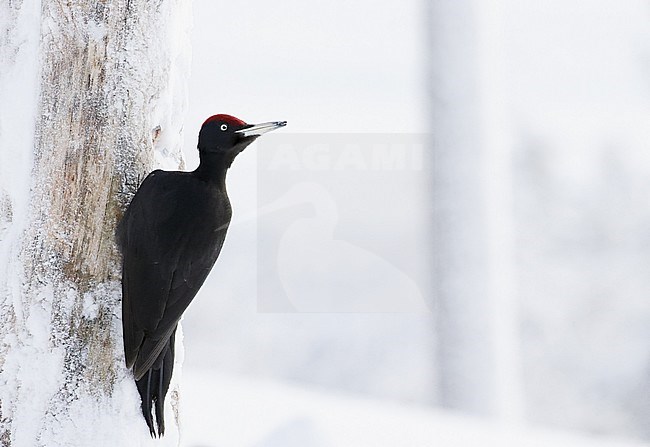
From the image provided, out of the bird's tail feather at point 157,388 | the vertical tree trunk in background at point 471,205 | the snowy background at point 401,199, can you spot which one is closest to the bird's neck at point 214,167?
the bird's tail feather at point 157,388

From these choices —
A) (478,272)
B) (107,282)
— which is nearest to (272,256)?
(478,272)

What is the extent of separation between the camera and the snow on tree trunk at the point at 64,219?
786 millimetres

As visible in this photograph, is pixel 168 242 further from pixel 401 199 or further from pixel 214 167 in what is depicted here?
pixel 401 199

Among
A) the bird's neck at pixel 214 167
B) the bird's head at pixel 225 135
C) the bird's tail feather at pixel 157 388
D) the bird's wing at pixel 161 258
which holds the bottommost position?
the bird's tail feather at pixel 157 388

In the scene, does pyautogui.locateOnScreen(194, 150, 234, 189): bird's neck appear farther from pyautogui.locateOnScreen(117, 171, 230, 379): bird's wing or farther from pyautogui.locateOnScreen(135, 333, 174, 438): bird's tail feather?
pyautogui.locateOnScreen(135, 333, 174, 438): bird's tail feather

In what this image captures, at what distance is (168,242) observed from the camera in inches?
29.4

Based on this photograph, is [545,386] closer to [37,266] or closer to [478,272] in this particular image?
[478,272]

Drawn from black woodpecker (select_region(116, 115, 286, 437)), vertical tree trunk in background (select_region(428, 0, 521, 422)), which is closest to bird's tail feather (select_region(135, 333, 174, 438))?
black woodpecker (select_region(116, 115, 286, 437))

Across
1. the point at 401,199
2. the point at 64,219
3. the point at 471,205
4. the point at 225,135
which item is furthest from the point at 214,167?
Answer: the point at 401,199

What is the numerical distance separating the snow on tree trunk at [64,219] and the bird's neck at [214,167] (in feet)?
0.29

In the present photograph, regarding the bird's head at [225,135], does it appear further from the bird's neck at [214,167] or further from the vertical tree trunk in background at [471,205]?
the vertical tree trunk in background at [471,205]

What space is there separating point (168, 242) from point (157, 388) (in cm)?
16

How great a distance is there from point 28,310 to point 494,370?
1.41 meters

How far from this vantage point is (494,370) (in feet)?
6.40
